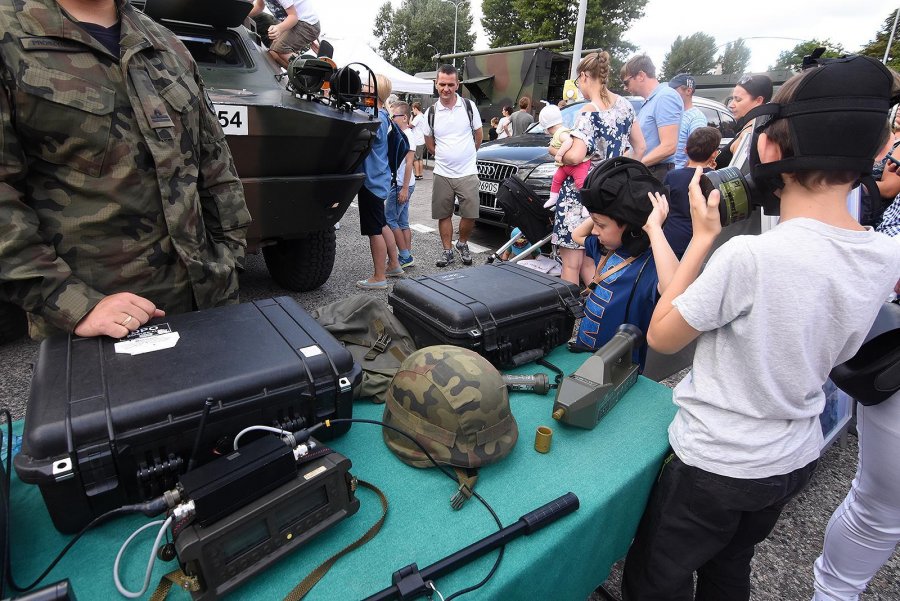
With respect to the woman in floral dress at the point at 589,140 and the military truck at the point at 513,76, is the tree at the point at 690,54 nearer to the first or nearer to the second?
the military truck at the point at 513,76

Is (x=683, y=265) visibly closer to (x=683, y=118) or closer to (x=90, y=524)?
(x=90, y=524)

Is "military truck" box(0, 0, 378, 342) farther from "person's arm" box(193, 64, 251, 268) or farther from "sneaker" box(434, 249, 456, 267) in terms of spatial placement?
"sneaker" box(434, 249, 456, 267)

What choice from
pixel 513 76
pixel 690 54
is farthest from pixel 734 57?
pixel 513 76

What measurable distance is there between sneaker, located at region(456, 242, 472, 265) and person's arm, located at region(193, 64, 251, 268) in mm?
3477

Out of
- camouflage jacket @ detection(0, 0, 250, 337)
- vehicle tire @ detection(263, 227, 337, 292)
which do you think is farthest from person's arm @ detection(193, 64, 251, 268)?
vehicle tire @ detection(263, 227, 337, 292)

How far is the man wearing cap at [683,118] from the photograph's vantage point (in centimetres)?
447

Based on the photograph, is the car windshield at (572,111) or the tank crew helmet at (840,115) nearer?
the tank crew helmet at (840,115)

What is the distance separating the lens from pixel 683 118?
454 cm

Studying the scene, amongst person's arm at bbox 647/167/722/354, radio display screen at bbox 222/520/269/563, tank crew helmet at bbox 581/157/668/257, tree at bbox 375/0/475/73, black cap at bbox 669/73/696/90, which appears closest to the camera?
radio display screen at bbox 222/520/269/563

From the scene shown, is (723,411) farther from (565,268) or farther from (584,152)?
(584,152)

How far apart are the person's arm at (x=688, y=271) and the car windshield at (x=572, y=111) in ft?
8.26

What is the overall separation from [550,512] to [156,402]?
2.73 feet

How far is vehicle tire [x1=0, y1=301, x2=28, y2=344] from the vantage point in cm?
206

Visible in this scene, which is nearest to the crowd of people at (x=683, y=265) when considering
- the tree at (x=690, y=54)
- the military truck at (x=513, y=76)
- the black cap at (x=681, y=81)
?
the black cap at (x=681, y=81)
